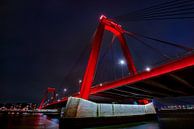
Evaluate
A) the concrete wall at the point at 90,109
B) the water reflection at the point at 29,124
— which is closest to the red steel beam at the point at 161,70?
the concrete wall at the point at 90,109

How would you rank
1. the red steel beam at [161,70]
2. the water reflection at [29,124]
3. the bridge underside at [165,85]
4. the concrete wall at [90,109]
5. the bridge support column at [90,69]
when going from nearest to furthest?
the red steel beam at [161,70] < the concrete wall at [90,109] < the bridge underside at [165,85] < the water reflection at [29,124] < the bridge support column at [90,69]

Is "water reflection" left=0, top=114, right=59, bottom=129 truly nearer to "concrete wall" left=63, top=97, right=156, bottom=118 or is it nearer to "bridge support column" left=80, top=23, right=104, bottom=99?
"concrete wall" left=63, top=97, right=156, bottom=118

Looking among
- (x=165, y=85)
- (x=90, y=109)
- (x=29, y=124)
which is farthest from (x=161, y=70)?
(x=29, y=124)

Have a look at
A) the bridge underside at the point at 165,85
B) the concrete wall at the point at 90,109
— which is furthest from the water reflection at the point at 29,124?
the bridge underside at the point at 165,85

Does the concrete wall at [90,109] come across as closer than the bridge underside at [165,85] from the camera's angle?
Yes

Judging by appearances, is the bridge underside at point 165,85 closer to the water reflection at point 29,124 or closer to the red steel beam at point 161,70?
the red steel beam at point 161,70

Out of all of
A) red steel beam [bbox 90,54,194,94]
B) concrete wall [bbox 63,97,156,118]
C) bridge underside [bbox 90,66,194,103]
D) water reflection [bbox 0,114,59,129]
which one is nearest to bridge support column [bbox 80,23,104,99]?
concrete wall [bbox 63,97,156,118]

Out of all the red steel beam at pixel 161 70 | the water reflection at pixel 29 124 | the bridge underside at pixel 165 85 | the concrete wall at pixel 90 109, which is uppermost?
the red steel beam at pixel 161 70

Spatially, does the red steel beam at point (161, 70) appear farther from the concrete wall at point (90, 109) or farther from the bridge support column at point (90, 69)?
the bridge support column at point (90, 69)

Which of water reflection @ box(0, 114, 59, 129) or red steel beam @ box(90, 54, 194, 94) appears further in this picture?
water reflection @ box(0, 114, 59, 129)

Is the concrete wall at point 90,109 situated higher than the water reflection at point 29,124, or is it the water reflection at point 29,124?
the concrete wall at point 90,109

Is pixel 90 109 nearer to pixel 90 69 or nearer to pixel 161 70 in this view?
pixel 90 69

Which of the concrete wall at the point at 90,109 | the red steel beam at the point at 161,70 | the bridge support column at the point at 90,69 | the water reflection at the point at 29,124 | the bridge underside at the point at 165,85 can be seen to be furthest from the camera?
the bridge support column at the point at 90,69

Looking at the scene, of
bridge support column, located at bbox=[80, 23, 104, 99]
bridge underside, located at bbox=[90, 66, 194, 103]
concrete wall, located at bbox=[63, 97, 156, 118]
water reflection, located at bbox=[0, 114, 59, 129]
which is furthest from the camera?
bridge support column, located at bbox=[80, 23, 104, 99]
